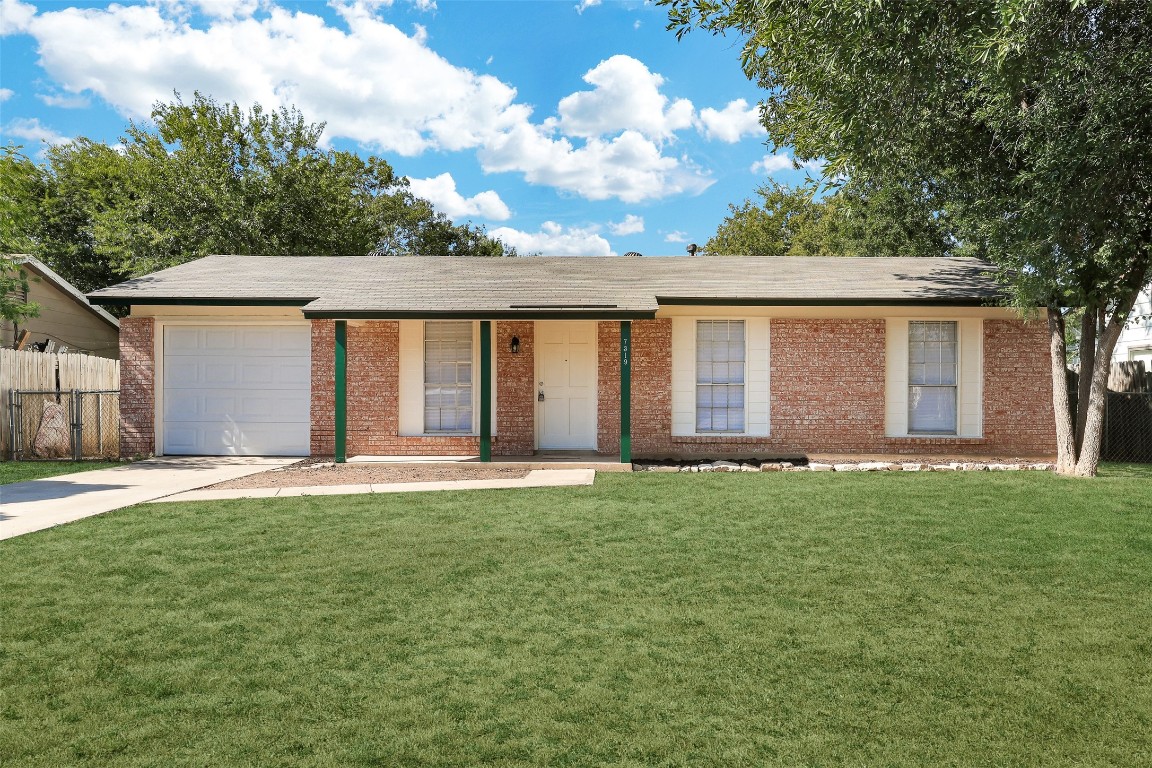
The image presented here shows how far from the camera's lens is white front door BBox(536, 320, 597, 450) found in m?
13.8

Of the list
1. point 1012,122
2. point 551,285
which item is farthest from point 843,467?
point 551,285

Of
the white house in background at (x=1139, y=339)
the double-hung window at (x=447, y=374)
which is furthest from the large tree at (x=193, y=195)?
the white house in background at (x=1139, y=339)

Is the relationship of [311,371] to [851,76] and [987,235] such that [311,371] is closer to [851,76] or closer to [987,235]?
[851,76]

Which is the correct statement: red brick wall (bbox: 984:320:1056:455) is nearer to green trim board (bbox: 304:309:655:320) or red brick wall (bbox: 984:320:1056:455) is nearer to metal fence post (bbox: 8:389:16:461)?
green trim board (bbox: 304:309:655:320)

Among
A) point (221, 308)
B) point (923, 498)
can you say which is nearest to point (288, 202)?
point (221, 308)

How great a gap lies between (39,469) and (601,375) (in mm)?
9310

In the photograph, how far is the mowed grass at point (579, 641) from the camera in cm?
329

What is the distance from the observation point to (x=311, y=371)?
13.8 meters

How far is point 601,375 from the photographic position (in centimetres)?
1366

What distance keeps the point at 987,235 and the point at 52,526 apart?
12.9m

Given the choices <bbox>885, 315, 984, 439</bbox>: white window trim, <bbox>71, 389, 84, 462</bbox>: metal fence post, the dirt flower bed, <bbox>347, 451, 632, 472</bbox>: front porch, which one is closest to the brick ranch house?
<bbox>885, 315, 984, 439</bbox>: white window trim

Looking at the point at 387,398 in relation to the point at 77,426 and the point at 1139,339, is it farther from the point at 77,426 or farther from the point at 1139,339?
the point at 1139,339

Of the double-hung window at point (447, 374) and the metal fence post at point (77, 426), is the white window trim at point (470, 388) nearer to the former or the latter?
the double-hung window at point (447, 374)

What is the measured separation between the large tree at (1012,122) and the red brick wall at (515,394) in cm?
559
